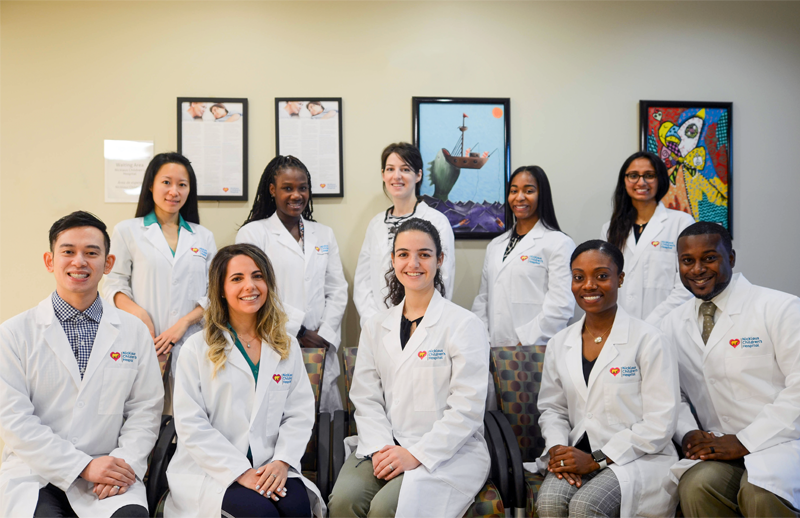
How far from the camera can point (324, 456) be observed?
7.24 ft

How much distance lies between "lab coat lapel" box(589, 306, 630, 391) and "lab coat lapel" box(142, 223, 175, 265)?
218 cm

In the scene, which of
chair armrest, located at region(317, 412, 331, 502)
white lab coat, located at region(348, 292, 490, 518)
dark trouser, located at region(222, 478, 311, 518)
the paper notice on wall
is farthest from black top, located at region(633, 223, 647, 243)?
the paper notice on wall

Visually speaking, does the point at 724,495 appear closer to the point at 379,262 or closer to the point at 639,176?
the point at 639,176

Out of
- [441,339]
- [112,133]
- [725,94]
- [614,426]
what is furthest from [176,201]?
[725,94]

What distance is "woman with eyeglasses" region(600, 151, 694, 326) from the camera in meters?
3.15

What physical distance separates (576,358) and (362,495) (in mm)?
1056

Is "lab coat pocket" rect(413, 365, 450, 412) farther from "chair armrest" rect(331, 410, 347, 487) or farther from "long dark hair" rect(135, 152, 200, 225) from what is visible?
"long dark hair" rect(135, 152, 200, 225)

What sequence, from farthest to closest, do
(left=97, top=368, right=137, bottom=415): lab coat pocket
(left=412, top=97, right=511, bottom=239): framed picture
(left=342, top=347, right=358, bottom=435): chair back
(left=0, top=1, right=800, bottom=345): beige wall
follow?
(left=412, top=97, right=511, bottom=239): framed picture < (left=0, top=1, right=800, bottom=345): beige wall < (left=342, top=347, right=358, bottom=435): chair back < (left=97, top=368, right=137, bottom=415): lab coat pocket

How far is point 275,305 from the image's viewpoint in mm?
2303

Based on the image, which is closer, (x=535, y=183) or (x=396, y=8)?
(x=535, y=183)

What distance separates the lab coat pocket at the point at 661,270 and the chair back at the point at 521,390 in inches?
37.6

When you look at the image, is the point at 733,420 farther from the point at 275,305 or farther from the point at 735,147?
the point at 735,147

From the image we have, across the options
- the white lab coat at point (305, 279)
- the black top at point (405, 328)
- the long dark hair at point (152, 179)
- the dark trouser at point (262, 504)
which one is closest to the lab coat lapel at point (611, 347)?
the black top at point (405, 328)

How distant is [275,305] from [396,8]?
7.78 ft
